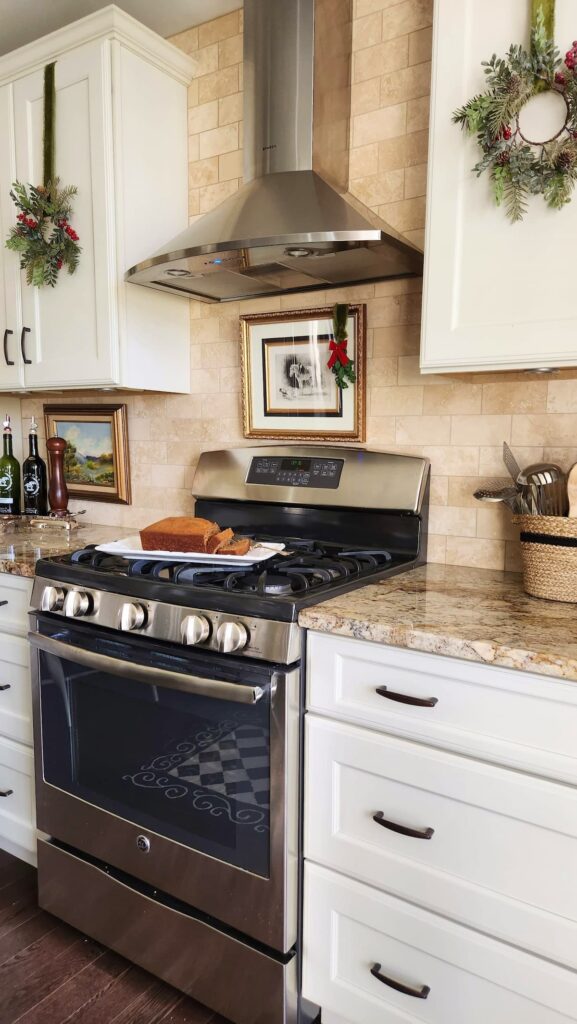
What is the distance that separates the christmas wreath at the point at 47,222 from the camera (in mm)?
2127

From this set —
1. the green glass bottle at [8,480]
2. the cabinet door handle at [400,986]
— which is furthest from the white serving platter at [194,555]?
the green glass bottle at [8,480]

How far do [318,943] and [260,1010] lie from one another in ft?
0.71

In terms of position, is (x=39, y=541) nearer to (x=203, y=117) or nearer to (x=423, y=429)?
(x=423, y=429)

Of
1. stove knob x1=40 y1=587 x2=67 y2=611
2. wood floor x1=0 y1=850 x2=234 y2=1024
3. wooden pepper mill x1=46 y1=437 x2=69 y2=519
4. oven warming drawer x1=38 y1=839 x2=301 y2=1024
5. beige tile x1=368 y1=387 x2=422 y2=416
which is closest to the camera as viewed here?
oven warming drawer x1=38 y1=839 x2=301 y2=1024

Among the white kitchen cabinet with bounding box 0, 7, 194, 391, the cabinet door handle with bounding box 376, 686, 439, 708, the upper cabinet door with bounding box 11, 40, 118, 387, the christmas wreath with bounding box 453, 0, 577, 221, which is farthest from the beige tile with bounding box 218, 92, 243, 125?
the cabinet door handle with bounding box 376, 686, 439, 708

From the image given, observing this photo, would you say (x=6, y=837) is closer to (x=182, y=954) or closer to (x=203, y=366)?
(x=182, y=954)

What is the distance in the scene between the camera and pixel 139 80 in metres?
2.07

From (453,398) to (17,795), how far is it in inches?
66.6

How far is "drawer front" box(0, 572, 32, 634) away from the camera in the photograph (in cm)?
187

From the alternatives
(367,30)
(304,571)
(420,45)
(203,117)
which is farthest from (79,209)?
(304,571)

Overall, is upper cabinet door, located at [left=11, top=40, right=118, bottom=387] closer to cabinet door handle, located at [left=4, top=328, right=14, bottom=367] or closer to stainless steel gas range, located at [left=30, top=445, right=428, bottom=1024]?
cabinet door handle, located at [left=4, top=328, right=14, bottom=367]

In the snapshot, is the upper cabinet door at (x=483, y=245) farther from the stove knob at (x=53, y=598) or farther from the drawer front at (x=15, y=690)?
the drawer front at (x=15, y=690)

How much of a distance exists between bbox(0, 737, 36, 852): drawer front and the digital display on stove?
105 cm

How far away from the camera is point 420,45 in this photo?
1.75m
